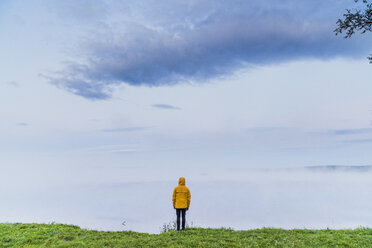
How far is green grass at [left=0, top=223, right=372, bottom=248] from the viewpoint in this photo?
614 inches

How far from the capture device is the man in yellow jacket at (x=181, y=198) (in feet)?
59.4

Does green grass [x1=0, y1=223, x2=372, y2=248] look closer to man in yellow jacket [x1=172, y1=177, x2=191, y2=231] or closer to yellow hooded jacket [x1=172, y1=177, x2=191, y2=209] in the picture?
man in yellow jacket [x1=172, y1=177, x2=191, y2=231]

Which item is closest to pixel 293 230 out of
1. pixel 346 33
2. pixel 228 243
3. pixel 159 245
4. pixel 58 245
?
pixel 228 243

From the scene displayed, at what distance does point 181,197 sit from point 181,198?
0.20 ft

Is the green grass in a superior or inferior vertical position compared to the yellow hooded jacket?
inferior

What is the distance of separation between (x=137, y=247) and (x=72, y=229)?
6.66 metres

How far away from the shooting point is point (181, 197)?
18.1 m

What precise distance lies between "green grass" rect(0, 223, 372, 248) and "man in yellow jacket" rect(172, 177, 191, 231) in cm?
118

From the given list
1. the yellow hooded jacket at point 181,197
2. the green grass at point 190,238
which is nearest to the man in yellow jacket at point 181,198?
the yellow hooded jacket at point 181,197

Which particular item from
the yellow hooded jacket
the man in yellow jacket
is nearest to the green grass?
the man in yellow jacket

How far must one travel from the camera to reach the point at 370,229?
18594 millimetres

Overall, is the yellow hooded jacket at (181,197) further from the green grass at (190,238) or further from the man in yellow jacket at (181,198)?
the green grass at (190,238)

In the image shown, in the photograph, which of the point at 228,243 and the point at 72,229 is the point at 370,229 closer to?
the point at 228,243

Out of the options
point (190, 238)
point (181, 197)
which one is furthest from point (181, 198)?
point (190, 238)
